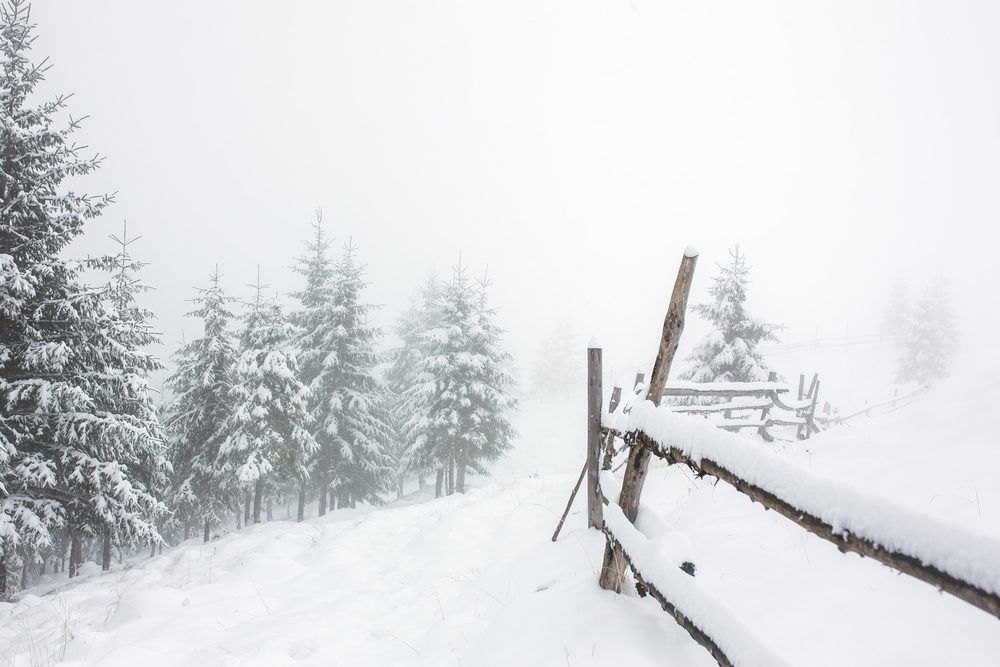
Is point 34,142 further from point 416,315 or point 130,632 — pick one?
point 416,315

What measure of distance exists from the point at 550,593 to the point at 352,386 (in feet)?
56.2

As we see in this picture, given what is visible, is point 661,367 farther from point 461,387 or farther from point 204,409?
point 204,409

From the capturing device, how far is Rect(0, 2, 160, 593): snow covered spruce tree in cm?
809

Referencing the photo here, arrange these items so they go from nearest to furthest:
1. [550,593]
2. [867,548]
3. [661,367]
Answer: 1. [867,548]
2. [661,367]
3. [550,593]

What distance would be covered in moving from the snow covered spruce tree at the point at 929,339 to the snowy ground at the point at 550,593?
99.9ft

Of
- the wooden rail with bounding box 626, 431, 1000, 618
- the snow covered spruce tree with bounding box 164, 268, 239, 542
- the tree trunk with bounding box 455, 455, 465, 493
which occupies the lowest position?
the tree trunk with bounding box 455, 455, 465, 493

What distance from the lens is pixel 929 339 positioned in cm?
3058

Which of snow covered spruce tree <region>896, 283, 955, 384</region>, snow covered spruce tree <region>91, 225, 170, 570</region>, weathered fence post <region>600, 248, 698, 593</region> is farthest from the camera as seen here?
snow covered spruce tree <region>896, 283, 955, 384</region>

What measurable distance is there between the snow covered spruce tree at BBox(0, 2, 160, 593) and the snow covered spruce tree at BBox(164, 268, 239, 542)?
22.3 feet

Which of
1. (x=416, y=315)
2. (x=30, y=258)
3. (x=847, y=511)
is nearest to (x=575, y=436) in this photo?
(x=416, y=315)

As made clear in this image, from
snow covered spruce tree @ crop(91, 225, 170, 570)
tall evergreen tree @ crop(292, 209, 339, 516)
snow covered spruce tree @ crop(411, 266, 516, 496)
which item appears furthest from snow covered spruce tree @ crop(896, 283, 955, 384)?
snow covered spruce tree @ crop(91, 225, 170, 570)

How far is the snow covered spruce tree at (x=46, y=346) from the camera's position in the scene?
809 centimetres

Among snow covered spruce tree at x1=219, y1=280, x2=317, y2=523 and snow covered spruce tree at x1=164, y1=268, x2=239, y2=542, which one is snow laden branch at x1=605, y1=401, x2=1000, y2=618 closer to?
snow covered spruce tree at x1=219, y1=280, x2=317, y2=523

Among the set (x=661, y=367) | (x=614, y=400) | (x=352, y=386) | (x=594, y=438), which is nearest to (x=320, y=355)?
(x=352, y=386)
